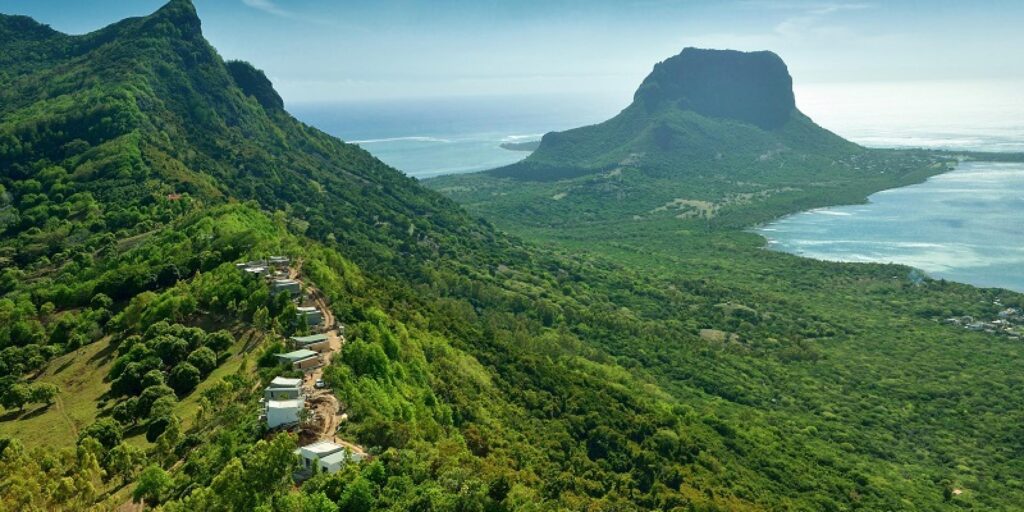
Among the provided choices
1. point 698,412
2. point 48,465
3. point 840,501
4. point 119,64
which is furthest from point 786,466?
point 119,64

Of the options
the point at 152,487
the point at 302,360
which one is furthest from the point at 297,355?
the point at 152,487

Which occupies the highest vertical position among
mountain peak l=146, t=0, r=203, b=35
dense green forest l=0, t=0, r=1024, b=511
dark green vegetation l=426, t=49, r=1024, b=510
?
mountain peak l=146, t=0, r=203, b=35

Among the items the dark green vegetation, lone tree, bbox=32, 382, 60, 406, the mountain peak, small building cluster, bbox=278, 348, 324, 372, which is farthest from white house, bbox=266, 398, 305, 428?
the mountain peak

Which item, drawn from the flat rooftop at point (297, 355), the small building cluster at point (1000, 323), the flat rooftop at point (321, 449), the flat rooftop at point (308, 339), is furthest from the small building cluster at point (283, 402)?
the small building cluster at point (1000, 323)

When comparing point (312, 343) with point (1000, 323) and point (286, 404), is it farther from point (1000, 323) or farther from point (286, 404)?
point (1000, 323)

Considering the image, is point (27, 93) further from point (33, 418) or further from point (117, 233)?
point (33, 418)

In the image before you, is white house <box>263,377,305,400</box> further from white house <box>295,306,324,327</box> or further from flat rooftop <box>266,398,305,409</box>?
white house <box>295,306,324,327</box>
